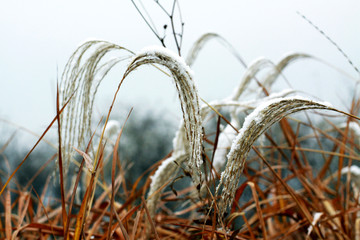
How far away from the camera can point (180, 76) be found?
0.48m

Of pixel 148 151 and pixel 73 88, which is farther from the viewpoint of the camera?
pixel 148 151

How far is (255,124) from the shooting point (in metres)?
0.46

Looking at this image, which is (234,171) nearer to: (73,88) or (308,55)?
(73,88)

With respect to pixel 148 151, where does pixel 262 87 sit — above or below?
above

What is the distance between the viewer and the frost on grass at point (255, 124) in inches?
17.9

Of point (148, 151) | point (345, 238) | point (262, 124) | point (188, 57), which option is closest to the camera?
point (262, 124)

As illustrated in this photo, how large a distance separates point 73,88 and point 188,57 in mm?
553

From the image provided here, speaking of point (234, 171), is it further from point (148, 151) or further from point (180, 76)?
point (148, 151)

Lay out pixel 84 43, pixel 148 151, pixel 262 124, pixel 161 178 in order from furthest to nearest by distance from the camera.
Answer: pixel 148 151 < pixel 161 178 < pixel 84 43 < pixel 262 124

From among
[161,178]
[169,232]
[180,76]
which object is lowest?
[169,232]

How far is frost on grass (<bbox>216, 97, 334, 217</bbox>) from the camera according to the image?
17.9 inches

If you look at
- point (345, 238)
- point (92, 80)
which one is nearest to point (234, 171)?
point (92, 80)

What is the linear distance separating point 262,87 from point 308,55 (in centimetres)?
17

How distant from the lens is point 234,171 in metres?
0.48
